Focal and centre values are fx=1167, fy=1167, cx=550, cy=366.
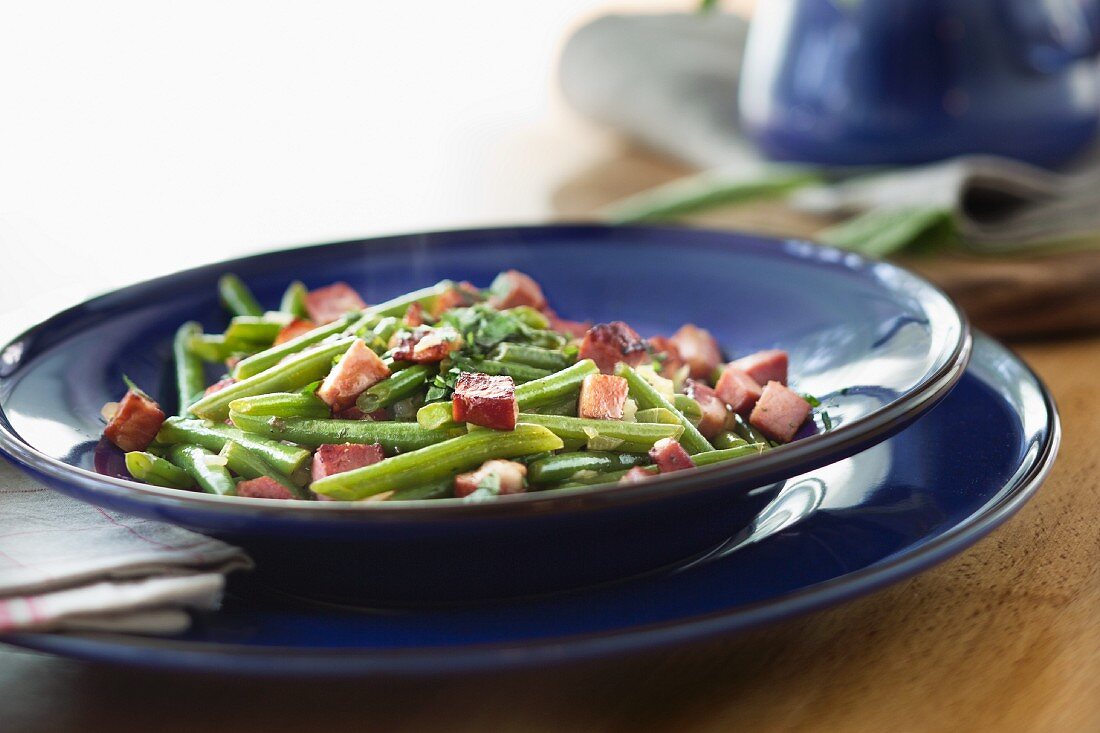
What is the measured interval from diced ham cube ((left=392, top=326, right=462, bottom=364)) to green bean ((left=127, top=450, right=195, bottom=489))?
37cm

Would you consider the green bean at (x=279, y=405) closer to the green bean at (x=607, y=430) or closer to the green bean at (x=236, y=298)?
the green bean at (x=607, y=430)

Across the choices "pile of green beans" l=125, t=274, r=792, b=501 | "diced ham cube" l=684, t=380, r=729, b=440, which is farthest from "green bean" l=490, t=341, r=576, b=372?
"diced ham cube" l=684, t=380, r=729, b=440

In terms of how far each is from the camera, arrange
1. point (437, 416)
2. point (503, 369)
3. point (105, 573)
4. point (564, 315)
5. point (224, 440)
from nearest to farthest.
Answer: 1. point (105, 573)
2. point (437, 416)
3. point (224, 440)
4. point (503, 369)
5. point (564, 315)

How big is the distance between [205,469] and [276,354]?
1.12 ft

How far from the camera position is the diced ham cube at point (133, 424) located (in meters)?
1.80

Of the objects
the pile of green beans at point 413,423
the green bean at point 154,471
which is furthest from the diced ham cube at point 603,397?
the green bean at point 154,471

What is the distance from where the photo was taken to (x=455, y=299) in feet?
7.04

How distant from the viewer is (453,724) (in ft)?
4.54

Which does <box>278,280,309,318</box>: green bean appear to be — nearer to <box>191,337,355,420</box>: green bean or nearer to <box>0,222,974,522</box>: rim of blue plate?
<box>191,337,355,420</box>: green bean

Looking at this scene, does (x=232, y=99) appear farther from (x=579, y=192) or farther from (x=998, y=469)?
(x=998, y=469)

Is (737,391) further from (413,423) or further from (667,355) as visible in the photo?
(413,423)

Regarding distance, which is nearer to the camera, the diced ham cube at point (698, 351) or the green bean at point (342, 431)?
the green bean at point (342, 431)

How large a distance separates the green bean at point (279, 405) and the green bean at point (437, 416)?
0.21 m

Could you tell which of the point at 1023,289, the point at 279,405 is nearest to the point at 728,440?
the point at 279,405
